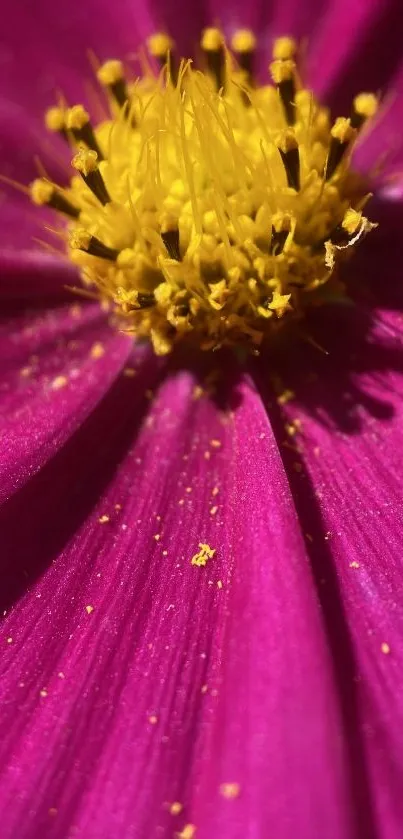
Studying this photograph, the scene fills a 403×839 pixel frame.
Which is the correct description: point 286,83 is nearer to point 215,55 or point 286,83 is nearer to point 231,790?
point 215,55

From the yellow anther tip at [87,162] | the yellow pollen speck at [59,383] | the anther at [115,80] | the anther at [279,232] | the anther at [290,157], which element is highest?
the anther at [290,157]

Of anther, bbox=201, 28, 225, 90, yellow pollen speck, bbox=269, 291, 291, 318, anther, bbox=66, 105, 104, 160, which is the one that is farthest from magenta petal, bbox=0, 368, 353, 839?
anther, bbox=201, 28, 225, 90

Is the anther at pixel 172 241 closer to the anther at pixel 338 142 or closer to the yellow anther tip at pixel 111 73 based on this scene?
the anther at pixel 338 142

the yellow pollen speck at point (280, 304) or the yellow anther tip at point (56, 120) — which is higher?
the yellow anther tip at point (56, 120)

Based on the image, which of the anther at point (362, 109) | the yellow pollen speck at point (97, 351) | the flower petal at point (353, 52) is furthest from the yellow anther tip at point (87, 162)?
the flower petal at point (353, 52)

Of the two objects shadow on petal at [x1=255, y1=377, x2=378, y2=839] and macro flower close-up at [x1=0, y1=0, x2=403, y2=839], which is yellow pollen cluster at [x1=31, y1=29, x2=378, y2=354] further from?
shadow on petal at [x1=255, y1=377, x2=378, y2=839]

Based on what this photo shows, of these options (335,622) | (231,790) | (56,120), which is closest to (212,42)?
(56,120)

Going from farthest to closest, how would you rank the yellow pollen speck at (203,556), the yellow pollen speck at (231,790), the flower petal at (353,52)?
the flower petal at (353,52) < the yellow pollen speck at (203,556) < the yellow pollen speck at (231,790)

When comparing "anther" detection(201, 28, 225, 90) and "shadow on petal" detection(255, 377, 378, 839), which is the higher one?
"anther" detection(201, 28, 225, 90)
